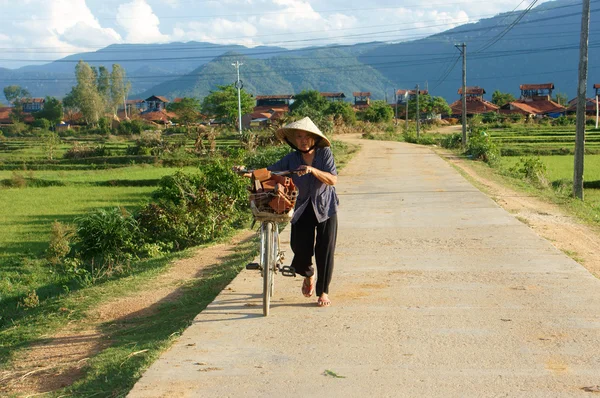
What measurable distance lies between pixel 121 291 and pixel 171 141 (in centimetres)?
3537

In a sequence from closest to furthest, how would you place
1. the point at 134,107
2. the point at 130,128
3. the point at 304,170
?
1. the point at 304,170
2. the point at 130,128
3. the point at 134,107

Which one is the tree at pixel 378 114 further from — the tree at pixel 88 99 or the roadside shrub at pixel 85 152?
the tree at pixel 88 99

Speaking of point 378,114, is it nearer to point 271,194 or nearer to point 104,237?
point 104,237

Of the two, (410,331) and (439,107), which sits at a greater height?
(439,107)

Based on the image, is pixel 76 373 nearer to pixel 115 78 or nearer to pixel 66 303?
pixel 66 303

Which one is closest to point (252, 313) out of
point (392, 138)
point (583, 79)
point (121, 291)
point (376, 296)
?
point (376, 296)

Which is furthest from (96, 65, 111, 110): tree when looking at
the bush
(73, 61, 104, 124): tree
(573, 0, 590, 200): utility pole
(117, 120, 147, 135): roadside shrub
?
the bush

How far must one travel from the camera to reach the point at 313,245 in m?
5.72

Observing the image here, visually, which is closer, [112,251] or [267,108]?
[112,251]

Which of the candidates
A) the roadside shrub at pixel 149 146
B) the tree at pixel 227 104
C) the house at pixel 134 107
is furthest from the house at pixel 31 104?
the roadside shrub at pixel 149 146

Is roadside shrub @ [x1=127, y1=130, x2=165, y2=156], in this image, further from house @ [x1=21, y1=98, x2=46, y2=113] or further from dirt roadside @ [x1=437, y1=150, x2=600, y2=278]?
house @ [x1=21, y1=98, x2=46, y2=113]

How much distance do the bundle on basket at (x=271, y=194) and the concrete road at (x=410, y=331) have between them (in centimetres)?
83

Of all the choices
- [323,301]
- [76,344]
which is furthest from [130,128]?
[323,301]

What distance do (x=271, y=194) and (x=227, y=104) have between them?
73.1 m
